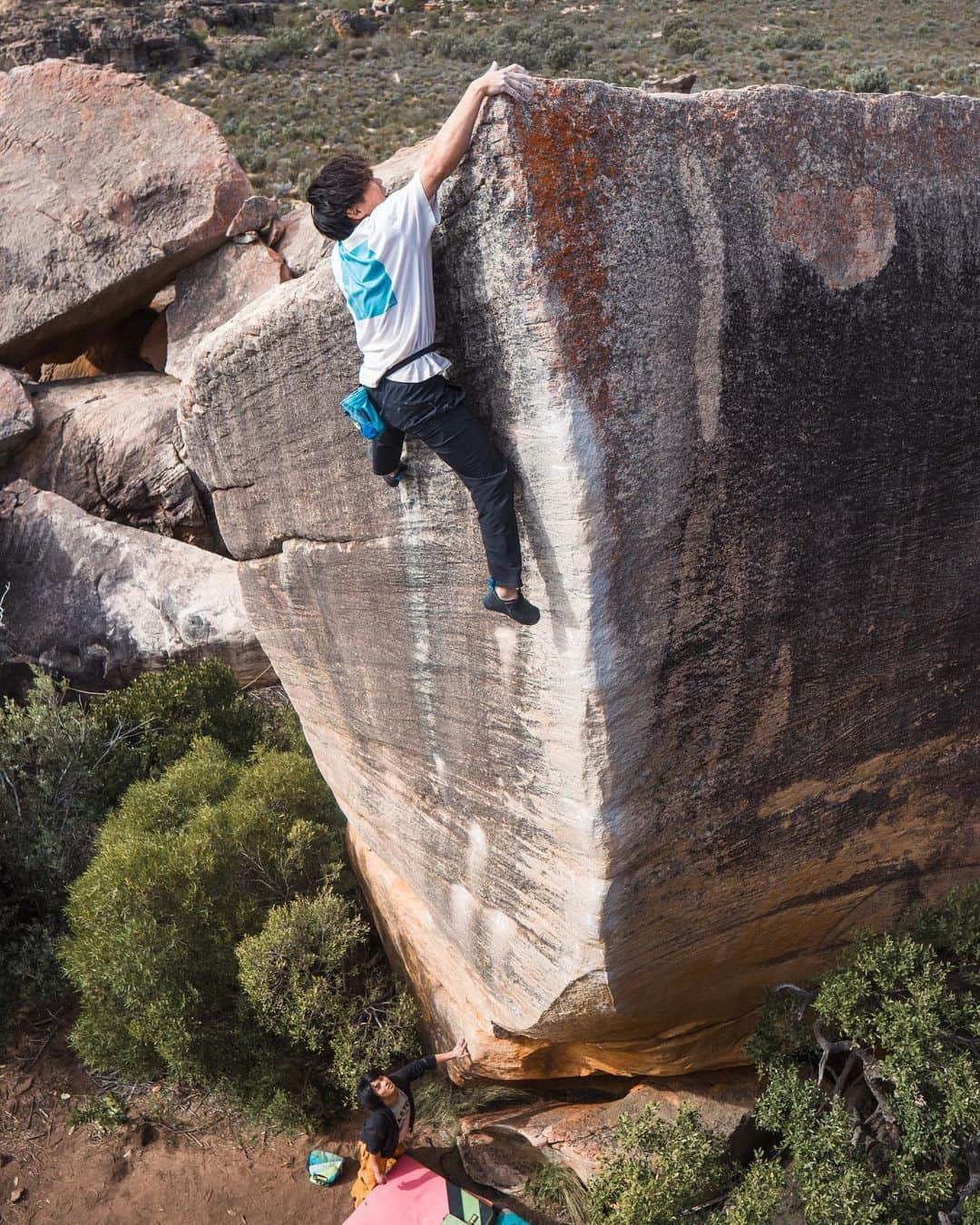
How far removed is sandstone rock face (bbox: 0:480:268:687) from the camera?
9977 mm

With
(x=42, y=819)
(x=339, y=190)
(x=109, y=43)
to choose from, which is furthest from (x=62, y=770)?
(x=109, y=43)

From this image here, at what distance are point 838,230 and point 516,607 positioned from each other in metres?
1.85

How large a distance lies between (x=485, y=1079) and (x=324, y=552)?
3.84 meters

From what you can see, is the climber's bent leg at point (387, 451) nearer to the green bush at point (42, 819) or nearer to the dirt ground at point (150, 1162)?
the dirt ground at point (150, 1162)

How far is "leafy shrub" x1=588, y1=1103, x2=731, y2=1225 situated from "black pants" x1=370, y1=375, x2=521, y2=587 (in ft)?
10.7

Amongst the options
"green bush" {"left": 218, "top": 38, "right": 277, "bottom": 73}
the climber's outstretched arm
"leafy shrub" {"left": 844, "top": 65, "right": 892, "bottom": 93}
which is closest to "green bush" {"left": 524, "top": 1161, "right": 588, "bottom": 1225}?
the climber's outstretched arm

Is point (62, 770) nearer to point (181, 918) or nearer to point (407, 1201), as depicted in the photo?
point (181, 918)

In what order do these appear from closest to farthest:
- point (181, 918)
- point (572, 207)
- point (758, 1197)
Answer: point (572, 207)
point (758, 1197)
point (181, 918)

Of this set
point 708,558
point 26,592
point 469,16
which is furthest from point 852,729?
point 469,16

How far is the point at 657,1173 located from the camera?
518cm

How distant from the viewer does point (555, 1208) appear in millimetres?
6367

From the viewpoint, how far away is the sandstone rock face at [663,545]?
3.47 metres

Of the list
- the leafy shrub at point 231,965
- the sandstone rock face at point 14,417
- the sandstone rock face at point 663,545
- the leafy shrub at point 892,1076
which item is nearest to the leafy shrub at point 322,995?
the leafy shrub at point 231,965

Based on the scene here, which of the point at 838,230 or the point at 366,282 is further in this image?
the point at 838,230
